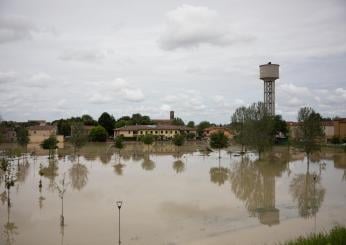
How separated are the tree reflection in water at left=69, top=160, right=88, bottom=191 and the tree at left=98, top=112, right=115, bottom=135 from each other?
55.8m

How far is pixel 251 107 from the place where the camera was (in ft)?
206

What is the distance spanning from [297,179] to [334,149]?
38.2 metres

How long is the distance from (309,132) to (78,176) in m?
27.9

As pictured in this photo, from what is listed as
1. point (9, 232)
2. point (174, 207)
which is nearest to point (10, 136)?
point (174, 207)

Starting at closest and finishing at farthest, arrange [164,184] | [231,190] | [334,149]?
[231,190] → [164,184] → [334,149]

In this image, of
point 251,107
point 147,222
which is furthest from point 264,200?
point 251,107

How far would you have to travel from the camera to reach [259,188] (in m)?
29.3

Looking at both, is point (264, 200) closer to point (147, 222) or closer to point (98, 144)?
point (147, 222)

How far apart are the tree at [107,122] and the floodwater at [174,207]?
61754 millimetres

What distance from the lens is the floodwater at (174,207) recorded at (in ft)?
56.2

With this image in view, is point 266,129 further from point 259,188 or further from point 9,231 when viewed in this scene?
point 9,231

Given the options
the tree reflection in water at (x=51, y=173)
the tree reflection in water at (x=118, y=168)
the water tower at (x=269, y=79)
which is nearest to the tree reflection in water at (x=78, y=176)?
the tree reflection in water at (x=51, y=173)

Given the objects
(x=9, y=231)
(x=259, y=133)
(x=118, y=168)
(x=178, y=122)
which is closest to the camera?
(x=9, y=231)

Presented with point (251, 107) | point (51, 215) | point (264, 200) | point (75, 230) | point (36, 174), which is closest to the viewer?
point (75, 230)
